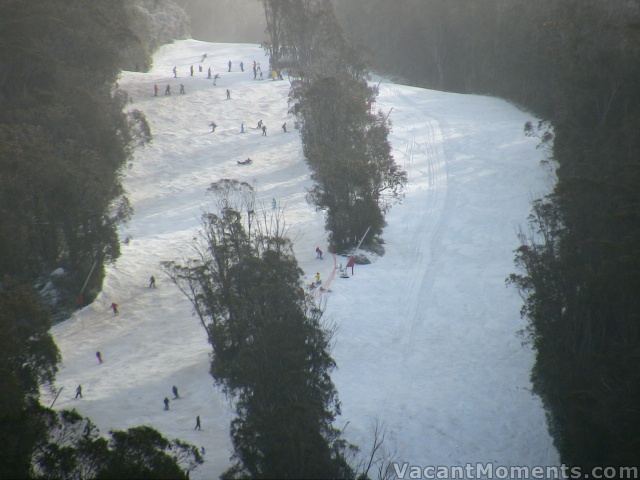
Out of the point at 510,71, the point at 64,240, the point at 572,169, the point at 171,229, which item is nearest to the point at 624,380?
the point at 572,169

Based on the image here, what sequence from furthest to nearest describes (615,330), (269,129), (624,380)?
(269,129)
(615,330)
(624,380)

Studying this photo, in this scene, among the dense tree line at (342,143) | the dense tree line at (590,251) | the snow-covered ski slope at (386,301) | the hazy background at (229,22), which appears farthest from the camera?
the hazy background at (229,22)

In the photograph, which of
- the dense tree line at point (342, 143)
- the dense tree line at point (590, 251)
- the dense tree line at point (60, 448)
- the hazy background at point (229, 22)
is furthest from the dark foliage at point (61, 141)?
the hazy background at point (229, 22)

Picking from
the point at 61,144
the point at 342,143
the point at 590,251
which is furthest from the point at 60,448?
the point at 342,143

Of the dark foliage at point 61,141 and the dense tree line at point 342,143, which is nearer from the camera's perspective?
the dark foliage at point 61,141

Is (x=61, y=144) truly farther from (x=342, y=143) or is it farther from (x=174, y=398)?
(x=342, y=143)

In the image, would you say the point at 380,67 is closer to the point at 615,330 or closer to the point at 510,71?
the point at 510,71

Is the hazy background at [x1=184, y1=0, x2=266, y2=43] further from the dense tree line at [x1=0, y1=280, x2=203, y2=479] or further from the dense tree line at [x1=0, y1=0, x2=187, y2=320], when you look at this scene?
the dense tree line at [x1=0, y1=280, x2=203, y2=479]

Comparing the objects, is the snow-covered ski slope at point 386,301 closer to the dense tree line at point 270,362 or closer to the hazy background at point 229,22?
the dense tree line at point 270,362
